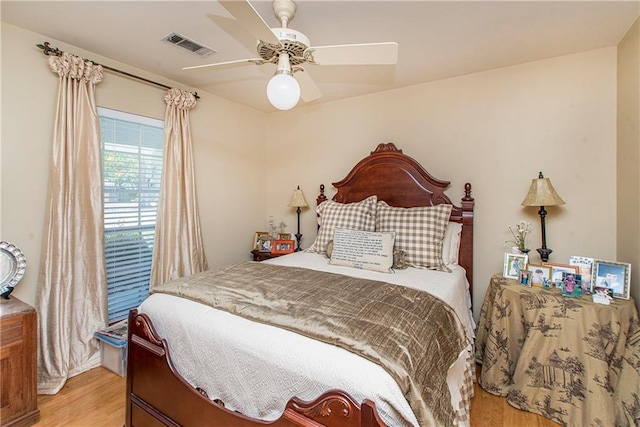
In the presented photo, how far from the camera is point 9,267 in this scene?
194 centimetres

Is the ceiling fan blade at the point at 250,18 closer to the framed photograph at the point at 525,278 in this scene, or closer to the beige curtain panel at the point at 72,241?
the beige curtain panel at the point at 72,241

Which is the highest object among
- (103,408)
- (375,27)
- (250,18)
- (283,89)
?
(375,27)

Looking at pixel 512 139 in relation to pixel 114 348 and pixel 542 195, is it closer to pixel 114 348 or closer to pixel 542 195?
pixel 542 195

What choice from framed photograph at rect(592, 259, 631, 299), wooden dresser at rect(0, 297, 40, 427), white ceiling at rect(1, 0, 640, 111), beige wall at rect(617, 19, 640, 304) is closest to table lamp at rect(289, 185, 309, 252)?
white ceiling at rect(1, 0, 640, 111)

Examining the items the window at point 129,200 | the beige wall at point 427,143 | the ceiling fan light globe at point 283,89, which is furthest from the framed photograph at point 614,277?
the window at point 129,200

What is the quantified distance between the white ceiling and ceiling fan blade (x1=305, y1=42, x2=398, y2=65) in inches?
12.0

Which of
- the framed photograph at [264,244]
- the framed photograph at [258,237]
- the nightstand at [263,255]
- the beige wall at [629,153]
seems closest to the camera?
the beige wall at [629,153]

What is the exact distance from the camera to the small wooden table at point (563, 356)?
5.47 feet

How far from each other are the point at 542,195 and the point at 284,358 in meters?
2.20

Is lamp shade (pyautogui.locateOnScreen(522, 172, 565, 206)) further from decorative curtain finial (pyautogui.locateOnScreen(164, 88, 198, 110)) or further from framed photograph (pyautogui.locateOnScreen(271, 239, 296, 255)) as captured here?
decorative curtain finial (pyautogui.locateOnScreen(164, 88, 198, 110))

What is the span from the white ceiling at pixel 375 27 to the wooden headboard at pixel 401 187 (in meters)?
0.82

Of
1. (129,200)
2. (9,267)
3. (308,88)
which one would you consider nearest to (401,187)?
(308,88)

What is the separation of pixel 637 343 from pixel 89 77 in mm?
3989

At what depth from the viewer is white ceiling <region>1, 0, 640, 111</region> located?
1.78 metres
